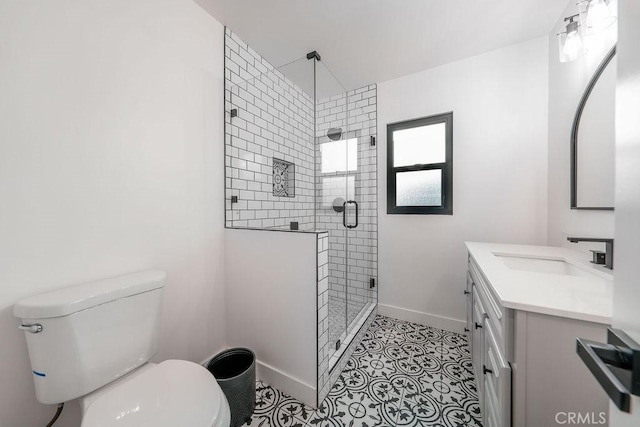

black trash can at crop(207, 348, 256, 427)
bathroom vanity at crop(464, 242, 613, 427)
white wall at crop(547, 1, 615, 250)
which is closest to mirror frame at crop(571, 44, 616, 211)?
white wall at crop(547, 1, 615, 250)

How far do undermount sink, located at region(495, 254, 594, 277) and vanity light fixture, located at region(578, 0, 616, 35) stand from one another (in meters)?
1.31

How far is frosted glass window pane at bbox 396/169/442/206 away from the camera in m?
2.33

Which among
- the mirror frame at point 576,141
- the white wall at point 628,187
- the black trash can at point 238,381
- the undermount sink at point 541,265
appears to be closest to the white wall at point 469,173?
the mirror frame at point 576,141

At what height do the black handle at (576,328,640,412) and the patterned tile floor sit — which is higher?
the black handle at (576,328,640,412)

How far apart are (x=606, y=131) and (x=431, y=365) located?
1.84 meters

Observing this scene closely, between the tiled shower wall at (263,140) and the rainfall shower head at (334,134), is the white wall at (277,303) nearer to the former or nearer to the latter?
the tiled shower wall at (263,140)

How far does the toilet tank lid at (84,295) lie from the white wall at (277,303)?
573 mm

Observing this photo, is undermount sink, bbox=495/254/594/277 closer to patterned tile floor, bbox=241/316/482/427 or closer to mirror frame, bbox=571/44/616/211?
mirror frame, bbox=571/44/616/211

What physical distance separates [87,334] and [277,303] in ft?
2.96

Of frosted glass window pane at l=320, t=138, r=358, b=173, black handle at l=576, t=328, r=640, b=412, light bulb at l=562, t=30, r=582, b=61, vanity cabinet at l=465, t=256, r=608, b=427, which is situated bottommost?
vanity cabinet at l=465, t=256, r=608, b=427

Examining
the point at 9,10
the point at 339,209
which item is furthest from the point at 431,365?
the point at 9,10

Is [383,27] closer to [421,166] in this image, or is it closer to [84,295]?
[421,166]

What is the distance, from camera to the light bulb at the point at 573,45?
134cm

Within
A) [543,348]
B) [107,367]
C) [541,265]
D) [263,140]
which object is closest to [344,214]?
[263,140]
